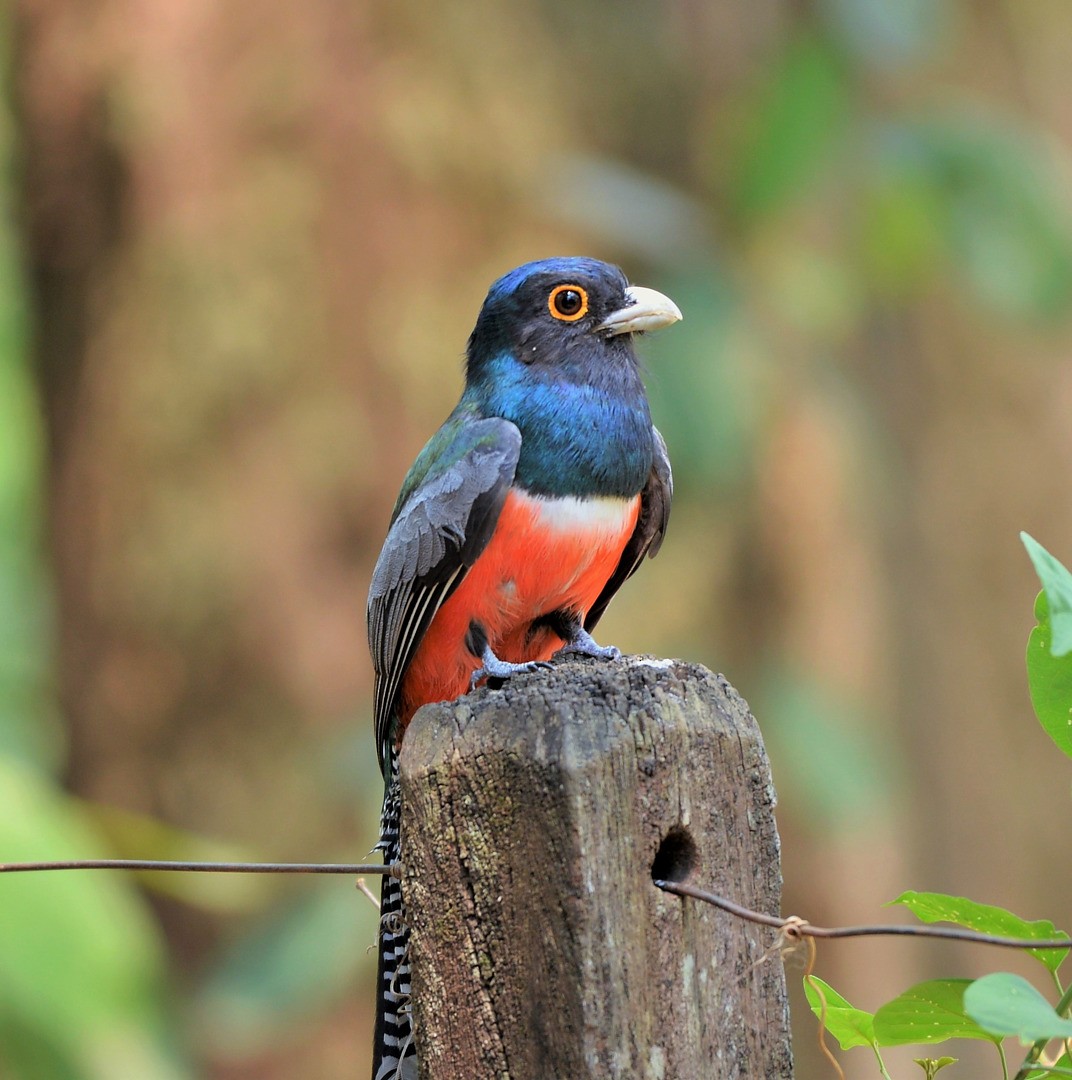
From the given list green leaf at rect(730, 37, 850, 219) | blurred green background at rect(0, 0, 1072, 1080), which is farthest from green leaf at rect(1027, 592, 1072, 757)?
green leaf at rect(730, 37, 850, 219)

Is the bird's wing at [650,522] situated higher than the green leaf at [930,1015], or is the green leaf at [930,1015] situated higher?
the bird's wing at [650,522]

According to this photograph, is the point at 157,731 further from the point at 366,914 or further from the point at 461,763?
the point at 461,763

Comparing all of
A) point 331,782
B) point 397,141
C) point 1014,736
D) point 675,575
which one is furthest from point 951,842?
point 397,141

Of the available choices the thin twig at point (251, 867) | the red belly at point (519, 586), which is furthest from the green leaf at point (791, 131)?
the thin twig at point (251, 867)

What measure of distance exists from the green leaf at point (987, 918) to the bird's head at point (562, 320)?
191 cm

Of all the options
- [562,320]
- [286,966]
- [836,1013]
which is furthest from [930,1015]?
[286,966]

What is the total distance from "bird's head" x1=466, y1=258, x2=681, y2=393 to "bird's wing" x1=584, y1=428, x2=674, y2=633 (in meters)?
0.26

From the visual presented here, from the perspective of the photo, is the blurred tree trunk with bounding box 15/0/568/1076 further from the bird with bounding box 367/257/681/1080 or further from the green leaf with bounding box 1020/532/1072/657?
the green leaf with bounding box 1020/532/1072/657

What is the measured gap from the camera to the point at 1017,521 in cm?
830

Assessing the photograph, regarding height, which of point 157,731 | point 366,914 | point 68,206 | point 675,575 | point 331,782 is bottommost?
point 366,914

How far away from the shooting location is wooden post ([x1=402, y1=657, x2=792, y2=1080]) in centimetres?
186

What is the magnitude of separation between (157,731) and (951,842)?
4728 mm

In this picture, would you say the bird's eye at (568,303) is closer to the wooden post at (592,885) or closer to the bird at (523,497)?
the bird at (523,497)

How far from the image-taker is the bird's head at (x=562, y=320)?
356 cm
